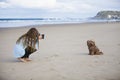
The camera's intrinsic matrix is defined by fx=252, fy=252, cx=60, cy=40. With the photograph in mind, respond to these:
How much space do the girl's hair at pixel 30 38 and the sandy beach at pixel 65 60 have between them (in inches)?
4.6

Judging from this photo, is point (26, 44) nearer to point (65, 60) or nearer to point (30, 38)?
point (30, 38)

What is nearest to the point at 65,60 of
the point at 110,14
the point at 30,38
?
the point at 30,38

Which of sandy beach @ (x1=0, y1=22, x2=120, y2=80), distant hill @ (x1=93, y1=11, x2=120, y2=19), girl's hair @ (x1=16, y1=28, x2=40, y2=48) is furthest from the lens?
girl's hair @ (x1=16, y1=28, x2=40, y2=48)

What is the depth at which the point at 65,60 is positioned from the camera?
3.23 m

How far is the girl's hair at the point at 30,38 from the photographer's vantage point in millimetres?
3077

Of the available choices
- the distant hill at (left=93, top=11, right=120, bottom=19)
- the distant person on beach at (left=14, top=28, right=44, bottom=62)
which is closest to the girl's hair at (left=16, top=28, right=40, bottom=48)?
the distant person on beach at (left=14, top=28, right=44, bottom=62)

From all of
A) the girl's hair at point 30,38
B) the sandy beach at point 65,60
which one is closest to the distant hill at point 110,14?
the sandy beach at point 65,60

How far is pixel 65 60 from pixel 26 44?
56 cm

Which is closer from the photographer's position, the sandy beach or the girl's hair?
the sandy beach

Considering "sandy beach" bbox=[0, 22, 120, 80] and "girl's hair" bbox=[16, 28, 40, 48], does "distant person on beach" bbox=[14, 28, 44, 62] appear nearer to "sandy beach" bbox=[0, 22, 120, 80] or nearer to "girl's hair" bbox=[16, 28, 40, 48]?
"girl's hair" bbox=[16, 28, 40, 48]

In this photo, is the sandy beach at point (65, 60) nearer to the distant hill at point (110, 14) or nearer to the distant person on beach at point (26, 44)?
the distant person on beach at point (26, 44)

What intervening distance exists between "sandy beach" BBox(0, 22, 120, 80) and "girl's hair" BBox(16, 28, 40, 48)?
12cm

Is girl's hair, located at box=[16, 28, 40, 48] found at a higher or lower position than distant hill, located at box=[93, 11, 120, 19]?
lower

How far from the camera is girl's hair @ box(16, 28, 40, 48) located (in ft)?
10.1
